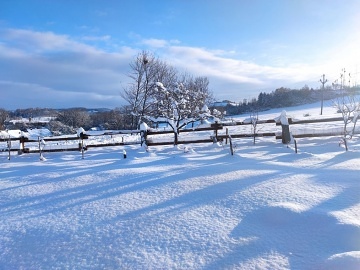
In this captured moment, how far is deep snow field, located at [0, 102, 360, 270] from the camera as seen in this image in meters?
2.68

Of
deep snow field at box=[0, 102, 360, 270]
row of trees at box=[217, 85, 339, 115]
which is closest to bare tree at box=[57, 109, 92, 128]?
row of trees at box=[217, 85, 339, 115]

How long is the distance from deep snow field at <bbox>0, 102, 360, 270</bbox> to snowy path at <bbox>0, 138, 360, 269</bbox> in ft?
0.04

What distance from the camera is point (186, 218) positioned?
11.5 feet

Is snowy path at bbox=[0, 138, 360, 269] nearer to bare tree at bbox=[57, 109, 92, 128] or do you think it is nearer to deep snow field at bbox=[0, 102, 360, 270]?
deep snow field at bbox=[0, 102, 360, 270]

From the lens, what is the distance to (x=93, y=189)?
495 cm

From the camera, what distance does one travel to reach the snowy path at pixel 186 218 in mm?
2680

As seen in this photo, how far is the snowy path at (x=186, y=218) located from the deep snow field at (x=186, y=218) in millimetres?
13

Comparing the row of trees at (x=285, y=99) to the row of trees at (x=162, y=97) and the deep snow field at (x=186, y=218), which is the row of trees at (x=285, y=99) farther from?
the deep snow field at (x=186, y=218)

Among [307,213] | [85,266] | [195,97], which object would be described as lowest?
[85,266]

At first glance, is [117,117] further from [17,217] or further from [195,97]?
[17,217]

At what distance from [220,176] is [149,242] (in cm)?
264

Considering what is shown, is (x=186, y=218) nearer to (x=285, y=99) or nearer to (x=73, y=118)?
(x=73, y=118)

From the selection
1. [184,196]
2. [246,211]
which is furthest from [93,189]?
[246,211]

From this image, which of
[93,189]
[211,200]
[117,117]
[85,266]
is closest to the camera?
[85,266]
